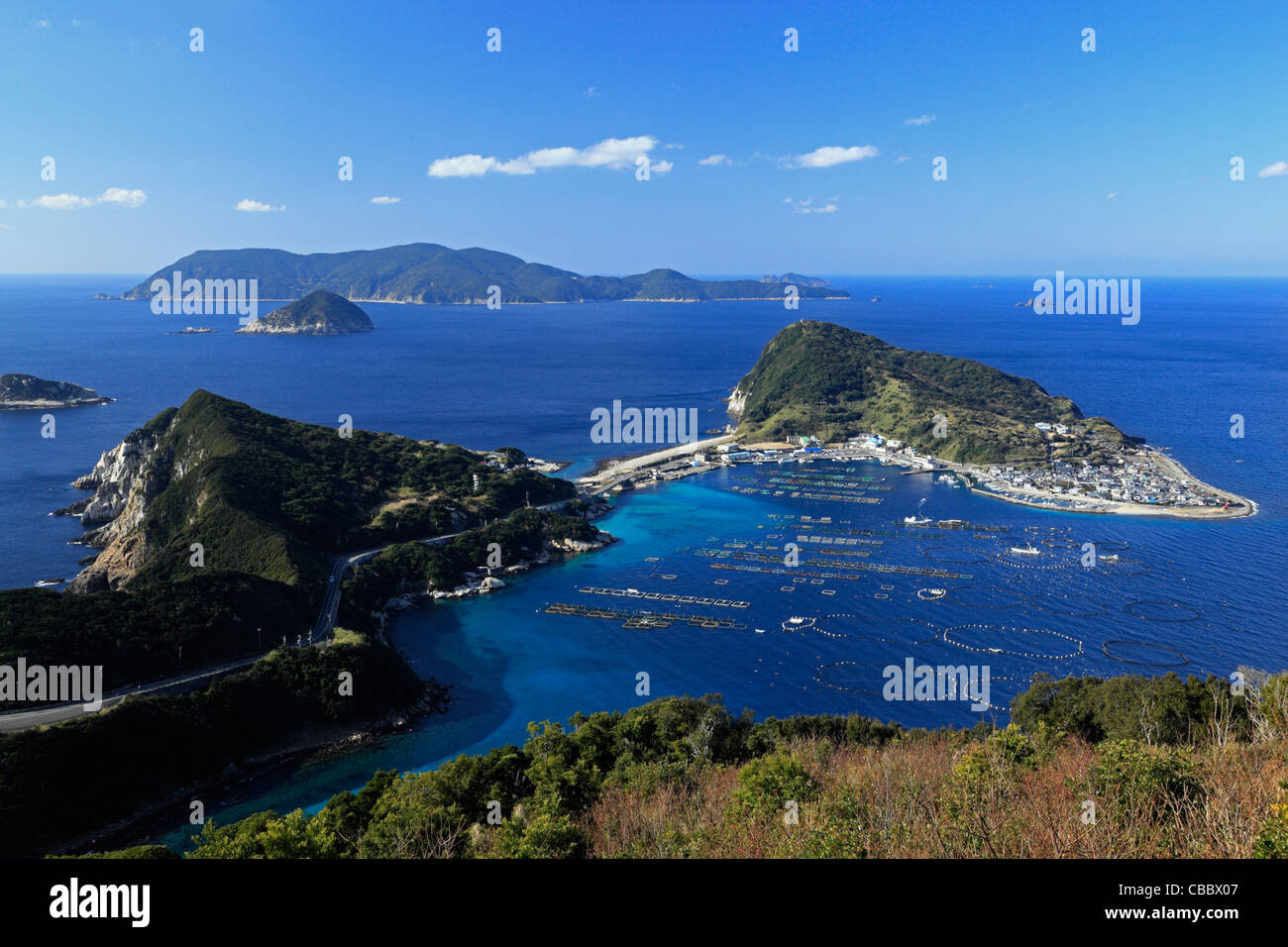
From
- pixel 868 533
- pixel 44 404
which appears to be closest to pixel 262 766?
pixel 868 533

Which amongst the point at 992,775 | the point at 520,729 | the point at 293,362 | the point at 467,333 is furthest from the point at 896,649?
the point at 467,333

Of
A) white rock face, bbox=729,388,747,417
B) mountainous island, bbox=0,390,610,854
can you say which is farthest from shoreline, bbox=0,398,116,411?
→ white rock face, bbox=729,388,747,417

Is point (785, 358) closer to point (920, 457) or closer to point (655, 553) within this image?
point (920, 457)

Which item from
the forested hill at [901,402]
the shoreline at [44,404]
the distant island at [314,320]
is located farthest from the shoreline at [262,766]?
the distant island at [314,320]

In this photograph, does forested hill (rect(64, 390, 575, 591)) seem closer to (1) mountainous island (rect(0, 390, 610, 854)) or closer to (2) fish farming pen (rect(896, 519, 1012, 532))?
(1) mountainous island (rect(0, 390, 610, 854))

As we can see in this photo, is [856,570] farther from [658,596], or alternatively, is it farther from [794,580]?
[658,596]
